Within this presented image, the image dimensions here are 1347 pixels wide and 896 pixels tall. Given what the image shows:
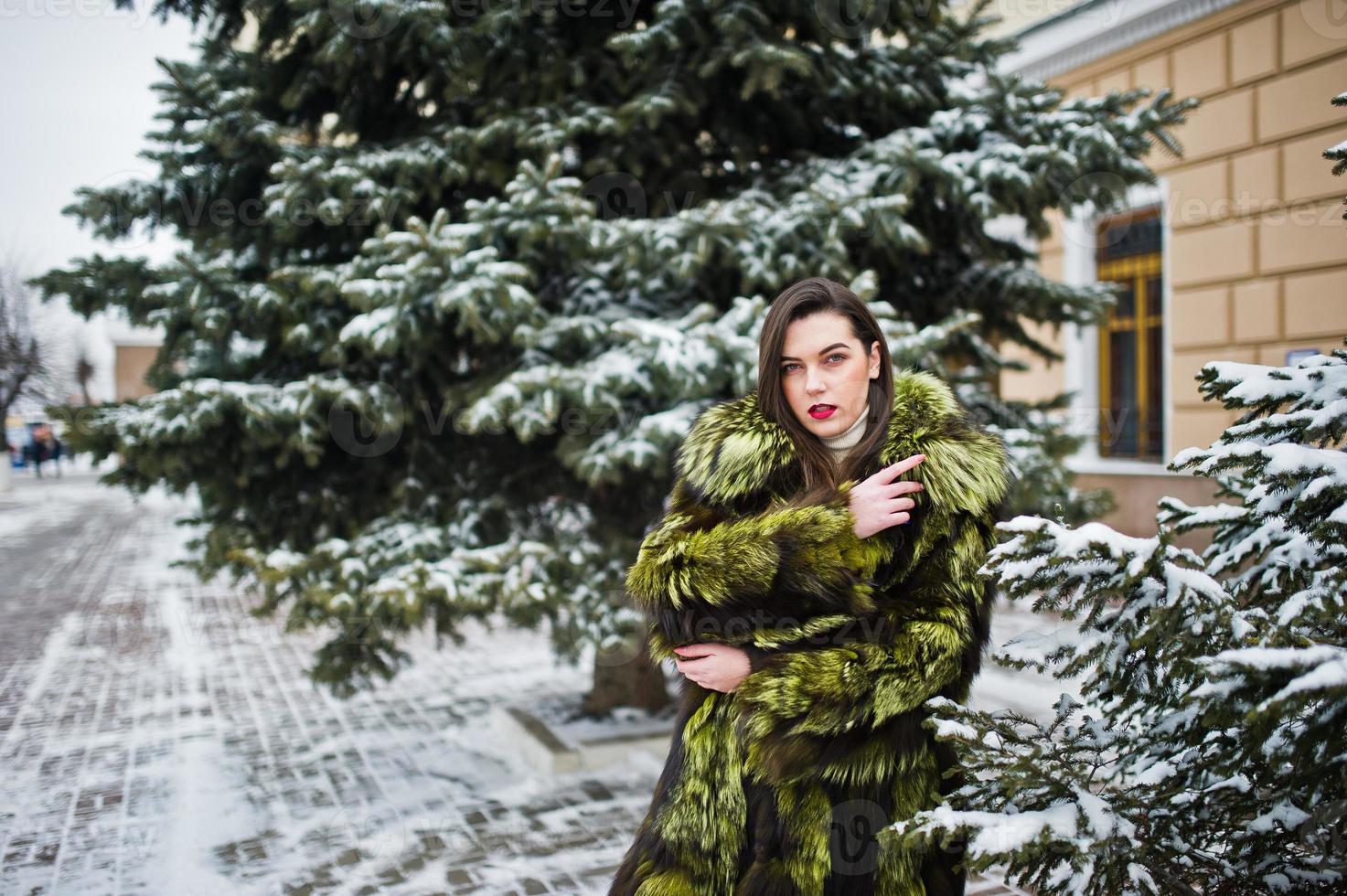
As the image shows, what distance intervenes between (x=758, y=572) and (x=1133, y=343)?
367 inches

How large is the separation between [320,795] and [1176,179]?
8.94 m

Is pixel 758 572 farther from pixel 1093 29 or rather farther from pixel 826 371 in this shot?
pixel 1093 29

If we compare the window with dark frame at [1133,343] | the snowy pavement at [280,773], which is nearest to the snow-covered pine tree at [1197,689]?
the snowy pavement at [280,773]

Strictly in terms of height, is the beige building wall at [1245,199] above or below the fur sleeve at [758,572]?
above

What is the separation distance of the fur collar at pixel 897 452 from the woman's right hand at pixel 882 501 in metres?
0.06

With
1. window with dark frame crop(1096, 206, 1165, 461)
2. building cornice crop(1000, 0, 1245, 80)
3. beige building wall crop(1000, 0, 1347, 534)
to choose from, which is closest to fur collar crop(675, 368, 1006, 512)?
beige building wall crop(1000, 0, 1347, 534)

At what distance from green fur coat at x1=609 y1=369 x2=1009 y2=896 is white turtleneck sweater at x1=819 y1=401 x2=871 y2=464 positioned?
8 cm

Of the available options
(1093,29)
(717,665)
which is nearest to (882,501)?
(717,665)

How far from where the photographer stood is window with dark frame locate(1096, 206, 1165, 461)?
30.7 ft

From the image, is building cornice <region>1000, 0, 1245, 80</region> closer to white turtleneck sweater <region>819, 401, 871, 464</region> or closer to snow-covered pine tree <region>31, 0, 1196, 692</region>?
snow-covered pine tree <region>31, 0, 1196, 692</region>

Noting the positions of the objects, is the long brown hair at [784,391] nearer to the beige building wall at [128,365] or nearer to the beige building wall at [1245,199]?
the beige building wall at [1245,199]

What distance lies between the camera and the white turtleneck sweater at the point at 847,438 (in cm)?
202

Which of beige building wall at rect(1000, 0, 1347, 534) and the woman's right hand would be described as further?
beige building wall at rect(1000, 0, 1347, 534)

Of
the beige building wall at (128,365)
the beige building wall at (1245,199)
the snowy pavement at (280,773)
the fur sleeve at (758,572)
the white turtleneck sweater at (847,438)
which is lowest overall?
the snowy pavement at (280,773)
